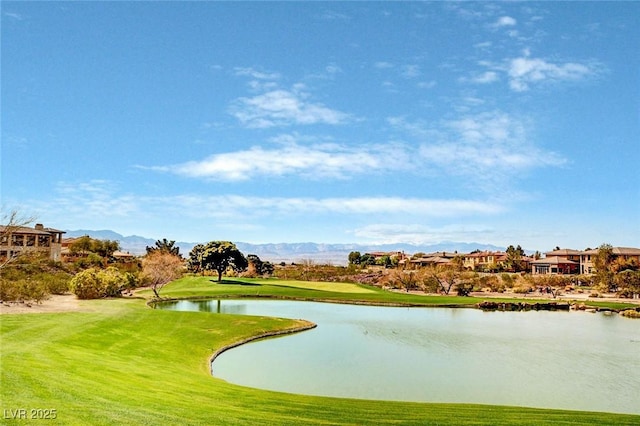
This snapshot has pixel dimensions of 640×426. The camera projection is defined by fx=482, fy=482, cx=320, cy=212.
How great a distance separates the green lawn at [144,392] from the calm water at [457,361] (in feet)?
10.8

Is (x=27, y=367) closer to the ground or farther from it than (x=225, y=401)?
farther from it

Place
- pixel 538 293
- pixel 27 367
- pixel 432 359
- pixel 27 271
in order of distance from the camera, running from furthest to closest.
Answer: pixel 538 293
pixel 27 271
pixel 432 359
pixel 27 367

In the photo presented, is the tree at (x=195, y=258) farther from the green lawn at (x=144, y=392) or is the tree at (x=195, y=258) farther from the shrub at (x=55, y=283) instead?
the green lawn at (x=144, y=392)

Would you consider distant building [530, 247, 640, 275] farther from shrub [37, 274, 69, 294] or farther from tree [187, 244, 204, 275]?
shrub [37, 274, 69, 294]

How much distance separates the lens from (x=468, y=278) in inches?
3391

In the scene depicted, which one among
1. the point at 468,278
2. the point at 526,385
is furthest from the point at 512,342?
the point at 468,278

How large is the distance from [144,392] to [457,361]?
18937mm

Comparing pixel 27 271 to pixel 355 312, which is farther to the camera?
pixel 355 312

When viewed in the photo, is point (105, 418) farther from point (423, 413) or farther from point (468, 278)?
point (468, 278)

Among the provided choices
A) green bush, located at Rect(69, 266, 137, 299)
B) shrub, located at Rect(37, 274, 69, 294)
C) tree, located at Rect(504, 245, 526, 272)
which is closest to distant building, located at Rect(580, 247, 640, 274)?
tree, located at Rect(504, 245, 526, 272)

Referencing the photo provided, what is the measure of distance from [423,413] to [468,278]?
74.6 meters

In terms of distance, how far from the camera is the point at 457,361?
2794 centimetres

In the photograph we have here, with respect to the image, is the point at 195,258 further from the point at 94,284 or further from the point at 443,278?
the point at 94,284

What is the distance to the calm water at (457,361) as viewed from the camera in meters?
21.2
